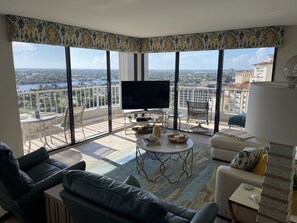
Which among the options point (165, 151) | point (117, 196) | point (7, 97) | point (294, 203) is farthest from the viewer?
point (7, 97)

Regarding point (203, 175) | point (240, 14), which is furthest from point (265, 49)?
point (203, 175)

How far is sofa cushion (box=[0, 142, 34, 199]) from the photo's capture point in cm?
177

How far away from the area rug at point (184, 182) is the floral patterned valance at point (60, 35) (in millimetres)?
2455

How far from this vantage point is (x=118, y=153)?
4156mm

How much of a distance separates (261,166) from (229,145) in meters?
1.48

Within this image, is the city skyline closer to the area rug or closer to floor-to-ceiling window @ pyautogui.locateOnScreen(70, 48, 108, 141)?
floor-to-ceiling window @ pyautogui.locateOnScreen(70, 48, 108, 141)

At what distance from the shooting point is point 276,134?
1050 mm

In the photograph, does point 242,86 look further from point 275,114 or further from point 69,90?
point 275,114

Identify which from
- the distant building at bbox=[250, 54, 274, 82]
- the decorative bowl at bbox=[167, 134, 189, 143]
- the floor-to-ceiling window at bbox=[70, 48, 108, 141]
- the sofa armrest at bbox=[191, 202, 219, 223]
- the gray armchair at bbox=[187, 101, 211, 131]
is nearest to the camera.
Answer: the sofa armrest at bbox=[191, 202, 219, 223]

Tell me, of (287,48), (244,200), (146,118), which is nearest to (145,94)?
(146,118)

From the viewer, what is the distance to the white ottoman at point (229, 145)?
355cm

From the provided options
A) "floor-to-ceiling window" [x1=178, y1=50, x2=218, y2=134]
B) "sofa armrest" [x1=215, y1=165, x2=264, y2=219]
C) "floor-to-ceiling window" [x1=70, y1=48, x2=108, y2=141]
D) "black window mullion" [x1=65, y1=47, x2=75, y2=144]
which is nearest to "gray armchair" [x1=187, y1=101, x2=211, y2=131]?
"floor-to-ceiling window" [x1=178, y1=50, x2=218, y2=134]

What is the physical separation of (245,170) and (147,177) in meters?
1.49

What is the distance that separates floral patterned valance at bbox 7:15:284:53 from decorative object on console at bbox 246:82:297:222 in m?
3.48
